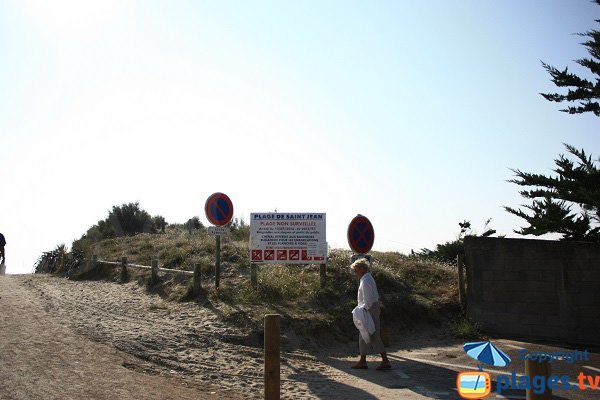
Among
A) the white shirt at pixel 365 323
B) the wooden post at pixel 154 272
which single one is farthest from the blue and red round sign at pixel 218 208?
the white shirt at pixel 365 323

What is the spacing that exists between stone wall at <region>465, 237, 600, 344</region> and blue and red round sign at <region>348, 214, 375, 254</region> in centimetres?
296

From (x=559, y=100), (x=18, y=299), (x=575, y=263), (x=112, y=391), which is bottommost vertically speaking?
(x=112, y=391)

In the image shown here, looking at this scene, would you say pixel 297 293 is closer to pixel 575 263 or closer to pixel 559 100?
pixel 575 263

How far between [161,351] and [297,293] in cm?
474

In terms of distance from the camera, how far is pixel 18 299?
13.8m

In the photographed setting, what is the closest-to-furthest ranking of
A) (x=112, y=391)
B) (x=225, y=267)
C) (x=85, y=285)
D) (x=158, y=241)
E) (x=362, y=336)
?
1. (x=112, y=391)
2. (x=362, y=336)
3. (x=225, y=267)
4. (x=85, y=285)
5. (x=158, y=241)

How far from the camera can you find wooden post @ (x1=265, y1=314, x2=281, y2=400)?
5.61 metres

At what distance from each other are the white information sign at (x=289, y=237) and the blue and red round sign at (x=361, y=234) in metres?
1.89

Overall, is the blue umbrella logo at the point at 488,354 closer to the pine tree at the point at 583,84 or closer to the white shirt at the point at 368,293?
the white shirt at the point at 368,293

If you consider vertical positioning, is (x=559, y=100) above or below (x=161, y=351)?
above

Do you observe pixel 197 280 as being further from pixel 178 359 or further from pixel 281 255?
pixel 178 359

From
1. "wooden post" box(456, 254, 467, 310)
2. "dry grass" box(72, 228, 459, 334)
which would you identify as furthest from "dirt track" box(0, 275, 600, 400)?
"wooden post" box(456, 254, 467, 310)

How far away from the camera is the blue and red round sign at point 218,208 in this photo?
516 inches

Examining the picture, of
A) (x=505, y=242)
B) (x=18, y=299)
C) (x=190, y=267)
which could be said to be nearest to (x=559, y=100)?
(x=505, y=242)
